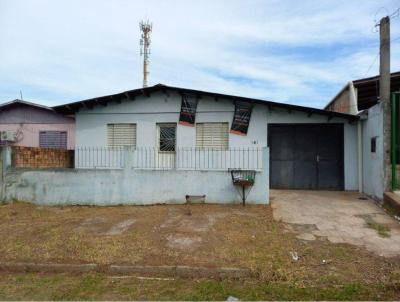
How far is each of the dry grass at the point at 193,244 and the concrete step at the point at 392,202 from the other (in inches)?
95.4

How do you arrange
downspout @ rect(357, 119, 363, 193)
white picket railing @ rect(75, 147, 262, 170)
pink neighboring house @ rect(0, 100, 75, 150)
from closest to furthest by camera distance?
downspout @ rect(357, 119, 363, 193), white picket railing @ rect(75, 147, 262, 170), pink neighboring house @ rect(0, 100, 75, 150)

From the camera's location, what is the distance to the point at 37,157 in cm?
984

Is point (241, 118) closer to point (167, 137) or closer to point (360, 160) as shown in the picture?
point (167, 137)

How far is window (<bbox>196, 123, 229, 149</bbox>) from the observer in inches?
446

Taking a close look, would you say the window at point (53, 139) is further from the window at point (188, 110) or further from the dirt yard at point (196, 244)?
the dirt yard at point (196, 244)

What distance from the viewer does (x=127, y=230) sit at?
654cm

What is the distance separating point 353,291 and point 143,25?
23442 millimetres

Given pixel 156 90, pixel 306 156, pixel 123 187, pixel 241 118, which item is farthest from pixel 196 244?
pixel 156 90

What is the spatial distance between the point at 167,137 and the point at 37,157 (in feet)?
14.4

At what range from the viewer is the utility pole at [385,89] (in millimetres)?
7840

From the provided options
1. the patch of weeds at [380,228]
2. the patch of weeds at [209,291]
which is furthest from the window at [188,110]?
the patch of weeds at [209,291]

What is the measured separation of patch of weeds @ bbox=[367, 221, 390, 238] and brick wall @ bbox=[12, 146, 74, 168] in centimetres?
927

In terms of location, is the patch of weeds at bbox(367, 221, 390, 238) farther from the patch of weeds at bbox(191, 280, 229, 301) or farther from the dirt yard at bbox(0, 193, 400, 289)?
the patch of weeds at bbox(191, 280, 229, 301)

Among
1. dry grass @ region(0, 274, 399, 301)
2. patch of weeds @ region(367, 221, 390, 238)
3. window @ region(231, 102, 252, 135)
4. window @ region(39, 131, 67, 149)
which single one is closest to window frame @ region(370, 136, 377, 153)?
patch of weeds @ region(367, 221, 390, 238)
